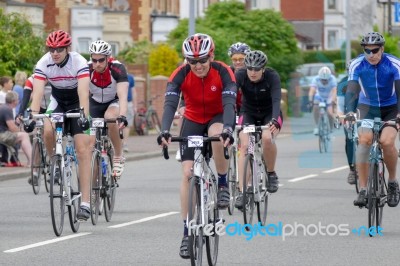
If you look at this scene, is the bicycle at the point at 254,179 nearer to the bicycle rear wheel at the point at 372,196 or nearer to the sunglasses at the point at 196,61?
the bicycle rear wheel at the point at 372,196

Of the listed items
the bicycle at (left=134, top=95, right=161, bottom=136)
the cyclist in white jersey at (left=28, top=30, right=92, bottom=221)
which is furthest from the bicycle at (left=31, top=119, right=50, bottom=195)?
the bicycle at (left=134, top=95, right=161, bottom=136)

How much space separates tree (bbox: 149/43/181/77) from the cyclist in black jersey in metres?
31.2

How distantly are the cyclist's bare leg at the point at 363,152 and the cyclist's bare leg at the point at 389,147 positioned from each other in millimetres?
146

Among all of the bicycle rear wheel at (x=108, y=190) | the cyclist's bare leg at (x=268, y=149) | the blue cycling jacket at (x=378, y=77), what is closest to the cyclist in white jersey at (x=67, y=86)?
the bicycle rear wheel at (x=108, y=190)

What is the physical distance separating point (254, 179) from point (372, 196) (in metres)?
1.53

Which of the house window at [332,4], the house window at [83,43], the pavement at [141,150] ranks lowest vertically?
the pavement at [141,150]

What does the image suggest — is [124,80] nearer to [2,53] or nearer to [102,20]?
[2,53]

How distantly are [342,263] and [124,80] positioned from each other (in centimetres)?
463

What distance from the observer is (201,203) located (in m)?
11.1

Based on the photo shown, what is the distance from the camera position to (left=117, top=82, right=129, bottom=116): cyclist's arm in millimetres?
15242

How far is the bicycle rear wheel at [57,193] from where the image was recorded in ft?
45.6

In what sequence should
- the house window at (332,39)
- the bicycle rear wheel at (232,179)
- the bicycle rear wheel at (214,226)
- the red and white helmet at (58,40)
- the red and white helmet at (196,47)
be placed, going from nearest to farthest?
the bicycle rear wheel at (214,226) → the red and white helmet at (196,47) → the red and white helmet at (58,40) → the bicycle rear wheel at (232,179) → the house window at (332,39)

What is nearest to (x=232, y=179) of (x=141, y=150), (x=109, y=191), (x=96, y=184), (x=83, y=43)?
(x=109, y=191)

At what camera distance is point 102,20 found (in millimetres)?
56031
